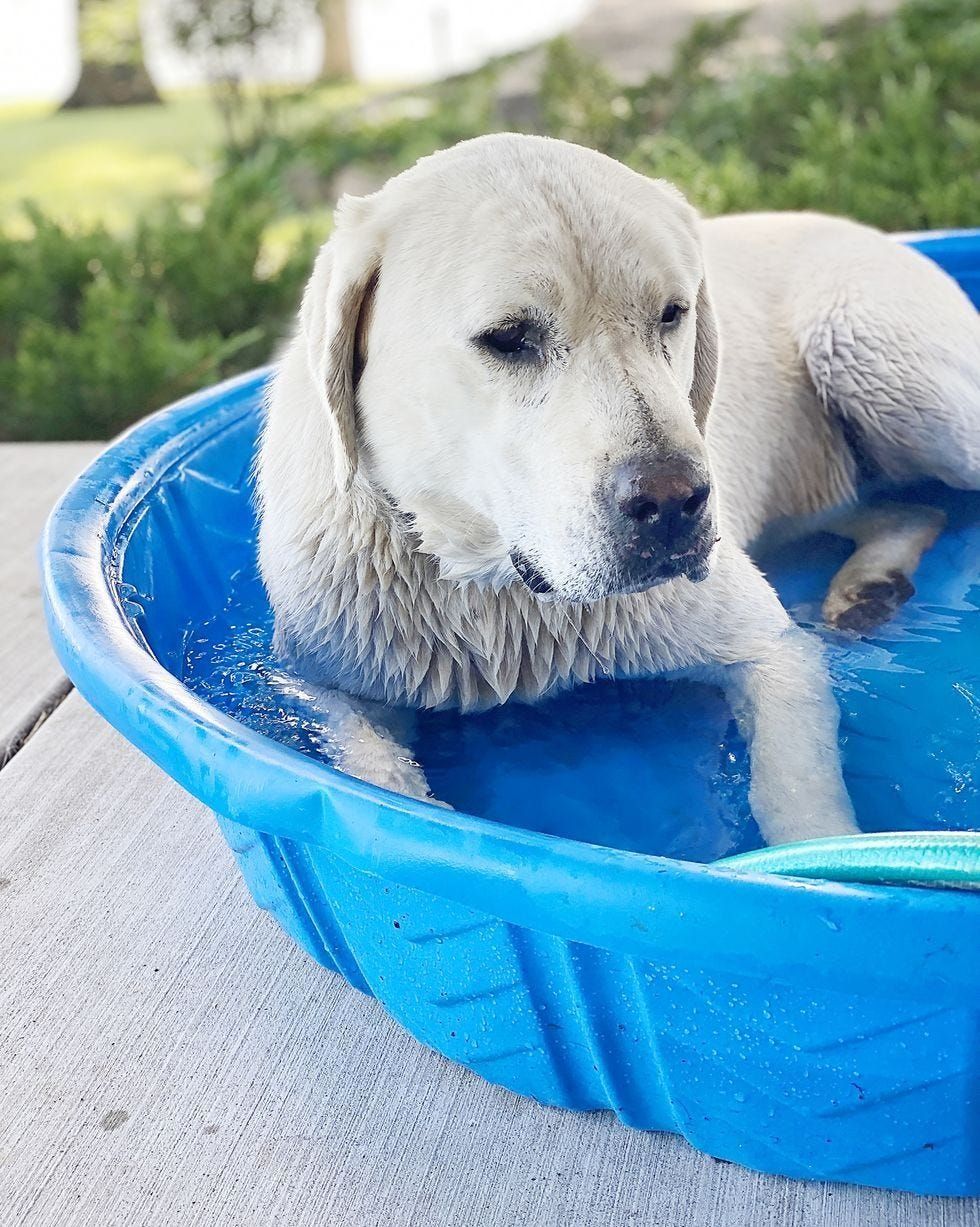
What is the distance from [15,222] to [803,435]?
7.99 metres

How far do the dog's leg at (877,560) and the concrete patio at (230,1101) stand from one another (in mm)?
1396

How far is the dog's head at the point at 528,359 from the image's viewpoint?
7.13ft

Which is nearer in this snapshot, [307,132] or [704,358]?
[704,358]

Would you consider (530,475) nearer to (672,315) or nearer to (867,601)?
(672,315)

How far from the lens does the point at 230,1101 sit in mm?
2146

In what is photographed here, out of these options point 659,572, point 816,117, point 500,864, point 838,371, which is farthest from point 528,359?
point 816,117

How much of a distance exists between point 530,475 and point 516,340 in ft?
0.74

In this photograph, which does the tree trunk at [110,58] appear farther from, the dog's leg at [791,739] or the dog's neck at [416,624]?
the dog's leg at [791,739]

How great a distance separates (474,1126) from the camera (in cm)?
206

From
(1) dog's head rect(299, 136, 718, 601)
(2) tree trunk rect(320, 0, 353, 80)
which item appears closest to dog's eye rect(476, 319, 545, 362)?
(1) dog's head rect(299, 136, 718, 601)

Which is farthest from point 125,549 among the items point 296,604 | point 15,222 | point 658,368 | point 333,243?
point 15,222

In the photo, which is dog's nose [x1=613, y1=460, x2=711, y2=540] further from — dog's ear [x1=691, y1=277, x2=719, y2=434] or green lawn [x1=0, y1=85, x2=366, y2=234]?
green lawn [x1=0, y1=85, x2=366, y2=234]

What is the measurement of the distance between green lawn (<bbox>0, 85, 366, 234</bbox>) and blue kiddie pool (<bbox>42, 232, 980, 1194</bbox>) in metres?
7.45

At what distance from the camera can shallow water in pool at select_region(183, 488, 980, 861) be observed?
8.04 feet
